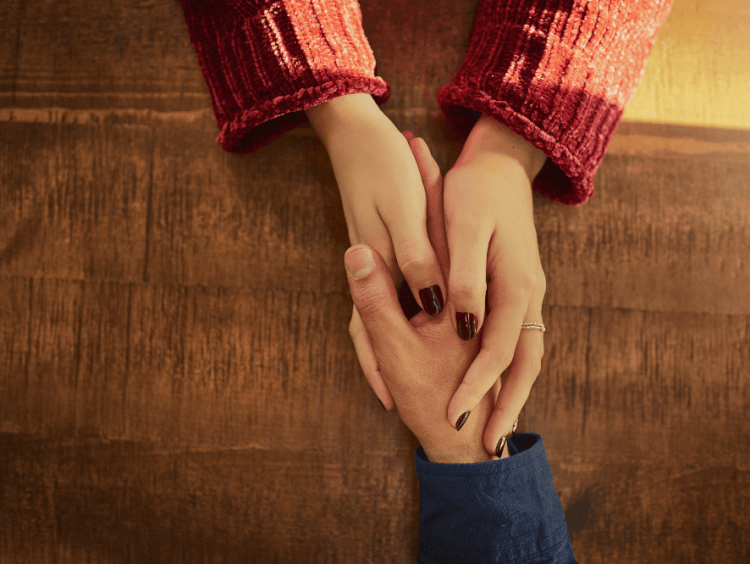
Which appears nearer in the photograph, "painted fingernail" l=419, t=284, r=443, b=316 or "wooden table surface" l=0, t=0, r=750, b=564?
"painted fingernail" l=419, t=284, r=443, b=316

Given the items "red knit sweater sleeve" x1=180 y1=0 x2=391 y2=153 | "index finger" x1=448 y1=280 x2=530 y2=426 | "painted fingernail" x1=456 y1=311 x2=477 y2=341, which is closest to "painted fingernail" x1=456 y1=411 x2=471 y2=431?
"index finger" x1=448 y1=280 x2=530 y2=426

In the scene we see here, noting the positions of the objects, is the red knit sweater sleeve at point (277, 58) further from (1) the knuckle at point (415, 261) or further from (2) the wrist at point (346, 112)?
(1) the knuckle at point (415, 261)

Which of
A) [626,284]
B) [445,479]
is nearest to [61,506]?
[445,479]

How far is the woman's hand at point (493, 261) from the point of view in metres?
0.59

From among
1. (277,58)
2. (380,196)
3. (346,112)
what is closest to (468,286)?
(380,196)

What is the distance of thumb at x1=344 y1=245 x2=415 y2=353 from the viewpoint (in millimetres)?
595

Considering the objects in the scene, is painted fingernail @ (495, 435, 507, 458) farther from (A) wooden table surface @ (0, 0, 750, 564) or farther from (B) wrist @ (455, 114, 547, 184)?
(B) wrist @ (455, 114, 547, 184)

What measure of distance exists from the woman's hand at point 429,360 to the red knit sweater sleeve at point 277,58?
0.22 m

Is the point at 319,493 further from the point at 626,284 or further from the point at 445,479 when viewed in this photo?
the point at 626,284

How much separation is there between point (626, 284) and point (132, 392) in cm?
82

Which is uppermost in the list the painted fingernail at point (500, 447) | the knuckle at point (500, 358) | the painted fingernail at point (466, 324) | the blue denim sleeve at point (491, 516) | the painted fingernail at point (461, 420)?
the painted fingernail at point (466, 324)

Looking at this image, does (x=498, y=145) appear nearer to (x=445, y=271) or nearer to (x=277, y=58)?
(x=445, y=271)

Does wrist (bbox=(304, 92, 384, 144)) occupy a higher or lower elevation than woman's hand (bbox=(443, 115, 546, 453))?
higher

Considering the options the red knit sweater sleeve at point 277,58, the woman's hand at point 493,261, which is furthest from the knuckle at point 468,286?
the red knit sweater sleeve at point 277,58
